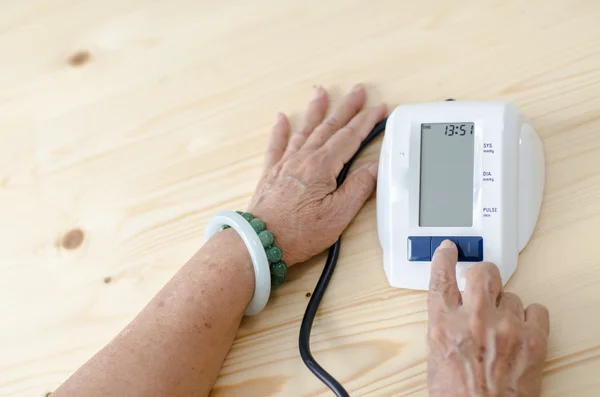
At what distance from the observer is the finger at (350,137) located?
0.66 metres

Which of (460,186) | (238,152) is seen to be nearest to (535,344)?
(460,186)

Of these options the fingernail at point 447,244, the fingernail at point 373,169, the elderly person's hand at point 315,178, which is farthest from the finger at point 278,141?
the fingernail at point 447,244

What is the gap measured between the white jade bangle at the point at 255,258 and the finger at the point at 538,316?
230 millimetres

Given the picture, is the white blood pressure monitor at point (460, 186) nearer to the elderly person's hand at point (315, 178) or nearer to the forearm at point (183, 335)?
the elderly person's hand at point (315, 178)

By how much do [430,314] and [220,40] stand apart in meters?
0.42

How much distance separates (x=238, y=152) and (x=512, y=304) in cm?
33

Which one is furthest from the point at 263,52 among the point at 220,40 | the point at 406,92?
the point at 406,92

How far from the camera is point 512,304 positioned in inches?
21.3

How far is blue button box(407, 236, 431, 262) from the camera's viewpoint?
581 millimetres

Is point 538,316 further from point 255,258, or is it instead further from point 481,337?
point 255,258

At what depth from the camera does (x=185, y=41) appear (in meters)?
0.79

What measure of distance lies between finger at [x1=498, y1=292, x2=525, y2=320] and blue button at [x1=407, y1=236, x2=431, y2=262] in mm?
73

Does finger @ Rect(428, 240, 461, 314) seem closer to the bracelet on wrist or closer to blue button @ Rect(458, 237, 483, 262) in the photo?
blue button @ Rect(458, 237, 483, 262)

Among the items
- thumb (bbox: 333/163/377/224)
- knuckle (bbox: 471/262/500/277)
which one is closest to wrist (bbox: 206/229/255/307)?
thumb (bbox: 333/163/377/224)
